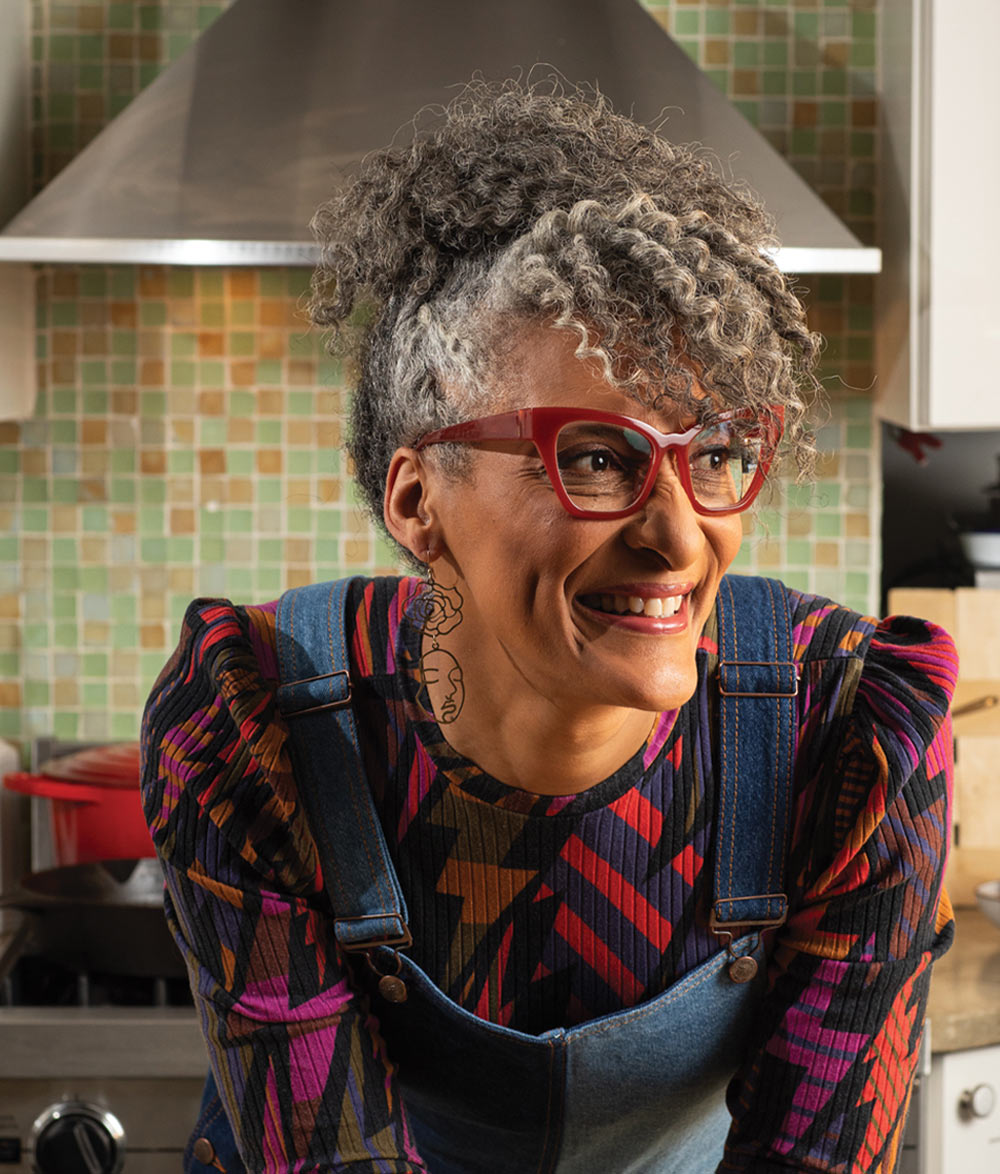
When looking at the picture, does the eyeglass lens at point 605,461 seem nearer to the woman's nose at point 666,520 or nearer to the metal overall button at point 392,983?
the woman's nose at point 666,520

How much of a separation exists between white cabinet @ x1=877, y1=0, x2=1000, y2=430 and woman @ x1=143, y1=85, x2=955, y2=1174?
787 millimetres

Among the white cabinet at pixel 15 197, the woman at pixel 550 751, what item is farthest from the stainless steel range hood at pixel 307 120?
the woman at pixel 550 751

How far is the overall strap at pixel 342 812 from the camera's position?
0.79m

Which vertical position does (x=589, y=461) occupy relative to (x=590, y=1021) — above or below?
above

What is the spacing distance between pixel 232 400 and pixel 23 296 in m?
0.31

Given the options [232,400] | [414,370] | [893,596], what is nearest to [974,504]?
[893,596]

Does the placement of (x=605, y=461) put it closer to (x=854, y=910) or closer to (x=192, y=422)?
(x=854, y=910)

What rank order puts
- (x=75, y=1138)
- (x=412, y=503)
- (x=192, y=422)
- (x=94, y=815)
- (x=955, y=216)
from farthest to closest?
(x=192, y=422)
(x=94, y=815)
(x=955, y=216)
(x=75, y=1138)
(x=412, y=503)

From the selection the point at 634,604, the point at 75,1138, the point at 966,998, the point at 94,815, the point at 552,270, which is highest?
the point at 552,270

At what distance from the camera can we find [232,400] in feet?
5.90

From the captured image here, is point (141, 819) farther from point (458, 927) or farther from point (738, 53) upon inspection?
point (738, 53)

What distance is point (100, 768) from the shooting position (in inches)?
66.7

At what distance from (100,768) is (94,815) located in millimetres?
68

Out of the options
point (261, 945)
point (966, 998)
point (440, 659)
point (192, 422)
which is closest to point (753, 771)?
point (440, 659)
